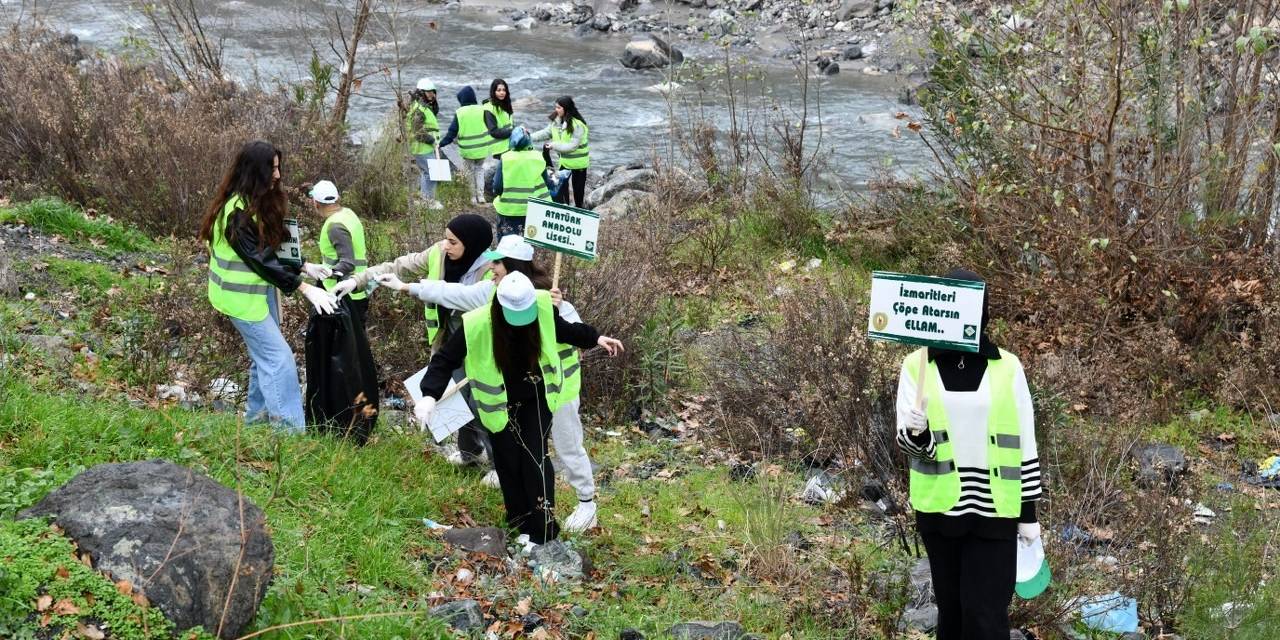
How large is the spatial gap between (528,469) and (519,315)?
782 millimetres

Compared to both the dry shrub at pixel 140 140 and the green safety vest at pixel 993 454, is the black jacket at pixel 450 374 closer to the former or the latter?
the green safety vest at pixel 993 454

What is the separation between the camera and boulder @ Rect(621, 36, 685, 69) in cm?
2628

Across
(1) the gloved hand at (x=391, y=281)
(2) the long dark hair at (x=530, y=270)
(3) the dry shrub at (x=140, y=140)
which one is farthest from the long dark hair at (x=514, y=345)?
(3) the dry shrub at (x=140, y=140)

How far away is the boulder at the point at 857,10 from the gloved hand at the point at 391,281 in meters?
24.1

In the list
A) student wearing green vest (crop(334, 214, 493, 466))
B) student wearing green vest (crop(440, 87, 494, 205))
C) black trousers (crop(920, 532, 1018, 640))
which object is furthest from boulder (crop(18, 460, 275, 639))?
student wearing green vest (crop(440, 87, 494, 205))

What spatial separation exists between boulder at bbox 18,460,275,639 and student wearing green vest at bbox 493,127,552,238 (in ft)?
24.9

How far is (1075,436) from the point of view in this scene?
714 centimetres

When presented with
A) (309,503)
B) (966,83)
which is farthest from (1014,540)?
(966,83)

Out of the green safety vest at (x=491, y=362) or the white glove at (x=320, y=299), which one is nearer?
the green safety vest at (x=491, y=362)

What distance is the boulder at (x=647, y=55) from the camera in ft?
86.2

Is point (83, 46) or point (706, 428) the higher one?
point (83, 46)

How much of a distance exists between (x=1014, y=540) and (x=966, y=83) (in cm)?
670

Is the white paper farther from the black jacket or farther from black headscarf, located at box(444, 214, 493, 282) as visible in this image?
the black jacket

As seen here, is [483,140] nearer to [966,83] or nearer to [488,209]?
[488,209]
